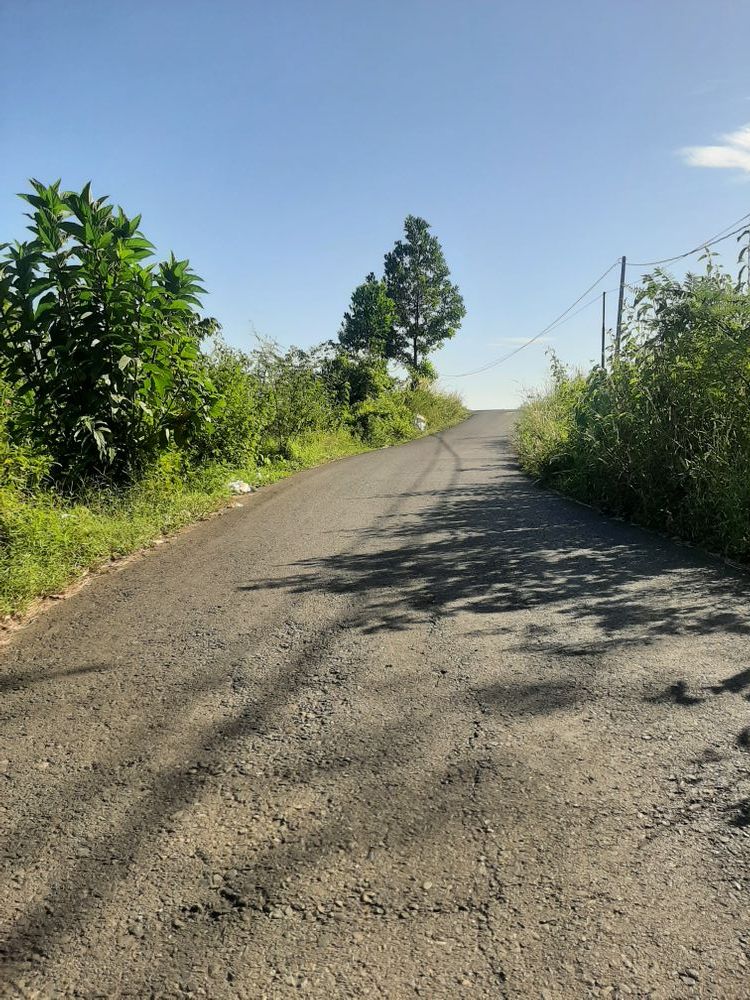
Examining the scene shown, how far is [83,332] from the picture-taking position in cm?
786

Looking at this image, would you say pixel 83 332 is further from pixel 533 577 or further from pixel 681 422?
pixel 681 422

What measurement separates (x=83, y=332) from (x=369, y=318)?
135 feet

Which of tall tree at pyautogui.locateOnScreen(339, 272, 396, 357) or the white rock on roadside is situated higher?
tall tree at pyautogui.locateOnScreen(339, 272, 396, 357)

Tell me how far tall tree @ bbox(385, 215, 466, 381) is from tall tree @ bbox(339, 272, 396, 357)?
3584 mm

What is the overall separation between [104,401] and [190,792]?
635 centimetres

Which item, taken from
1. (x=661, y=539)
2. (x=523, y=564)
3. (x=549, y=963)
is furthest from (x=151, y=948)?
(x=661, y=539)

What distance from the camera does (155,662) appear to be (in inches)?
157

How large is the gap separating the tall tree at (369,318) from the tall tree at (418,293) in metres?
3.58

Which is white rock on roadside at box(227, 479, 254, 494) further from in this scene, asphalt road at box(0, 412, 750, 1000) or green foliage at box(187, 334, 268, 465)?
asphalt road at box(0, 412, 750, 1000)

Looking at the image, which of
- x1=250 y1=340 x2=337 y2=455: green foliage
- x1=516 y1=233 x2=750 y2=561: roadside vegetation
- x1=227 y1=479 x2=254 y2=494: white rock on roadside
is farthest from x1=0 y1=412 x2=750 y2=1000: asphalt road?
x1=250 y1=340 x2=337 y2=455: green foliage

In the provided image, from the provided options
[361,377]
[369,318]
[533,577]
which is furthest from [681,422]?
[369,318]

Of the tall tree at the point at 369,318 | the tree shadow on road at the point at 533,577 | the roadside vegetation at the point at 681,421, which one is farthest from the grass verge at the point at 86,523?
the tall tree at the point at 369,318

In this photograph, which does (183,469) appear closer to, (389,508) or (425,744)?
(389,508)

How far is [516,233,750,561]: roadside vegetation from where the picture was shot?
23.5ft
